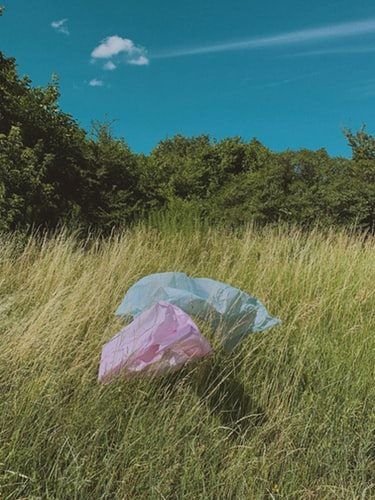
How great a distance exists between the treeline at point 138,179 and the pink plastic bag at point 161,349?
5262mm

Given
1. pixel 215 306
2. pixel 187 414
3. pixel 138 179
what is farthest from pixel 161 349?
pixel 138 179

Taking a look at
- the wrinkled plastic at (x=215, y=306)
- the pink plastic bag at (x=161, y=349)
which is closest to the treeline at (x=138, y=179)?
the wrinkled plastic at (x=215, y=306)

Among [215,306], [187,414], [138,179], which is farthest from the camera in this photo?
[138,179]

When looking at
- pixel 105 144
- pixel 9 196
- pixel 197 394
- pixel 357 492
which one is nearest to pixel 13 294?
pixel 197 394

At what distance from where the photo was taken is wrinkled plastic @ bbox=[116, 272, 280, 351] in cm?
309

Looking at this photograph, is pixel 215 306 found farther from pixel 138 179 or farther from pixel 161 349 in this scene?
pixel 138 179

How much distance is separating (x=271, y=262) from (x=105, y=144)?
782 centimetres

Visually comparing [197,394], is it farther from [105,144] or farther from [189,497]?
[105,144]

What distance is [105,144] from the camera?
1217 cm

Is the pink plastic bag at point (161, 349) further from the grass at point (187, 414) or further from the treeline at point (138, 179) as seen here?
the treeline at point (138, 179)

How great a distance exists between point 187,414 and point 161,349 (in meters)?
0.33

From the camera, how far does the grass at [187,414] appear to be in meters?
2.25

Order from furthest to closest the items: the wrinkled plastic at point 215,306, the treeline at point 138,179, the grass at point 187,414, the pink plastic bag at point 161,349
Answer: the treeline at point 138,179 < the wrinkled plastic at point 215,306 < the pink plastic bag at point 161,349 < the grass at point 187,414

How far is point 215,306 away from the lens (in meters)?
3.17
